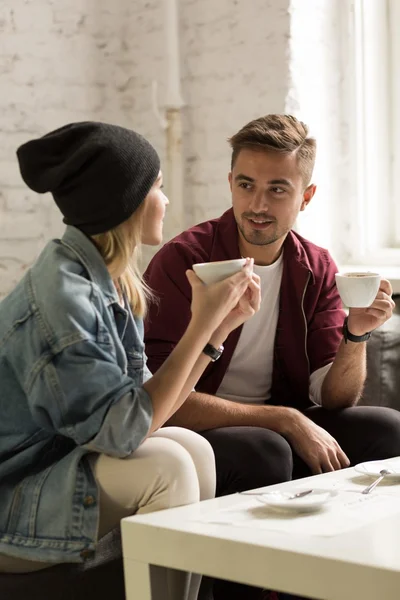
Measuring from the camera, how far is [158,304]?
8.70 feet

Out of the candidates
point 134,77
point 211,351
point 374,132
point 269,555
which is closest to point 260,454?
point 211,351

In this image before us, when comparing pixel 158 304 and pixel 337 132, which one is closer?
pixel 158 304

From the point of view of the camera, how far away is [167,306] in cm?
265

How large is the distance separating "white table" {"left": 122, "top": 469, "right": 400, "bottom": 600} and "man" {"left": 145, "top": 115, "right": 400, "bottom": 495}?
729 millimetres

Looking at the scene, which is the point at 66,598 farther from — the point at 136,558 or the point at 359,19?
the point at 359,19

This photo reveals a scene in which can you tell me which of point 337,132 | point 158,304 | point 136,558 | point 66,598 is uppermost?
point 337,132

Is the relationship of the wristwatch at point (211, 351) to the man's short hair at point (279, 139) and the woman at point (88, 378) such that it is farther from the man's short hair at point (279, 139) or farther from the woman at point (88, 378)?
the man's short hair at point (279, 139)

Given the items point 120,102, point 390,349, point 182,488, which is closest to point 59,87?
point 120,102

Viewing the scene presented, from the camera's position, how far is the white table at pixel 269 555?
4.72ft

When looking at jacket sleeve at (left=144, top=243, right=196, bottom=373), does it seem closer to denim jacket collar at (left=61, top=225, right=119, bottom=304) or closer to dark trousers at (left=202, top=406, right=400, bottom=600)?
dark trousers at (left=202, top=406, right=400, bottom=600)

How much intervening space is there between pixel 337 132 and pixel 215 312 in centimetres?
179

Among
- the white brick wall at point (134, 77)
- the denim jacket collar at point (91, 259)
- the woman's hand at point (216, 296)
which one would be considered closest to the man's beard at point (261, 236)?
the woman's hand at point (216, 296)

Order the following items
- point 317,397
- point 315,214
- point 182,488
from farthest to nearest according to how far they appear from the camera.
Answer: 1. point 315,214
2. point 317,397
3. point 182,488

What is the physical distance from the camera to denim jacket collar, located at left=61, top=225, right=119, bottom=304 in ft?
6.57
